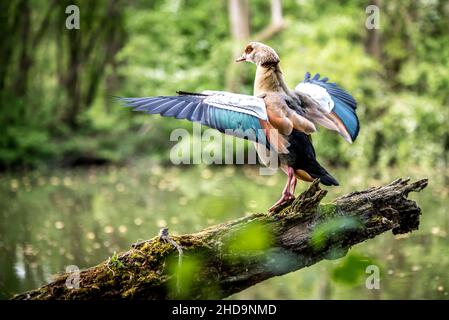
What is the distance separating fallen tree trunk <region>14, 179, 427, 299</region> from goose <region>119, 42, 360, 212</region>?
0.19 m

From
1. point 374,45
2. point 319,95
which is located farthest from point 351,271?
point 374,45

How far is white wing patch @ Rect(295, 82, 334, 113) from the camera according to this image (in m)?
4.27

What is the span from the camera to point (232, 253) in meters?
3.50

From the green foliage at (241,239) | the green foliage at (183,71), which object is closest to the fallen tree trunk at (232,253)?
the green foliage at (241,239)

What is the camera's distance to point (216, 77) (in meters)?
17.1

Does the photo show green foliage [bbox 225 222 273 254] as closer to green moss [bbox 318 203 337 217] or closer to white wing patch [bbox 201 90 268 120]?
green moss [bbox 318 203 337 217]

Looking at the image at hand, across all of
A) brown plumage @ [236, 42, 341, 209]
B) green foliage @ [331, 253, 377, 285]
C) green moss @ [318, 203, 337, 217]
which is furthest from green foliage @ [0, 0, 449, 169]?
green foliage @ [331, 253, 377, 285]

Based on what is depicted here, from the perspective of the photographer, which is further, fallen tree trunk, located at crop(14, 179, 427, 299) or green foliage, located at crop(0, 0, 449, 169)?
green foliage, located at crop(0, 0, 449, 169)

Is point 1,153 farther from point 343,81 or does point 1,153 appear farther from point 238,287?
point 238,287

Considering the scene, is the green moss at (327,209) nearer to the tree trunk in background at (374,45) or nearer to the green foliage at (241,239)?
the green foliage at (241,239)

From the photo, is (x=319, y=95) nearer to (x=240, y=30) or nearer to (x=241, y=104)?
(x=241, y=104)

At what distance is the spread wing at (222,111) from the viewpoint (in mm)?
3666

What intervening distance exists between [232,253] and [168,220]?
6255 mm

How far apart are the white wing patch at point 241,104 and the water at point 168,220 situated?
0.97 meters
